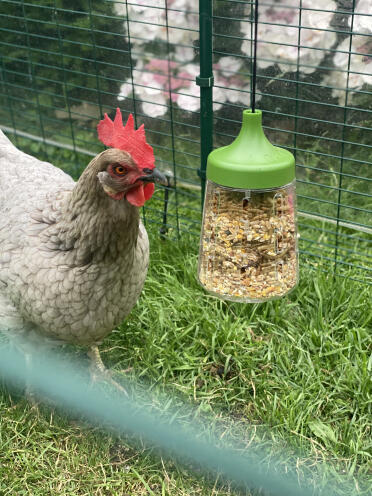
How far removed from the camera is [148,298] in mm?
3756

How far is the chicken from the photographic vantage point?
241cm

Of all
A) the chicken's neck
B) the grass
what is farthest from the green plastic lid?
the grass

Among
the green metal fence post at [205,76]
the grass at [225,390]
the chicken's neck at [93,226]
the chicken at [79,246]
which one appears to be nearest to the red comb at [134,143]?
the chicken at [79,246]

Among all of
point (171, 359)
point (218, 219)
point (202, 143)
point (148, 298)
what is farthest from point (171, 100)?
point (218, 219)

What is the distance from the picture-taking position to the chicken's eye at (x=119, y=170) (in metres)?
2.37

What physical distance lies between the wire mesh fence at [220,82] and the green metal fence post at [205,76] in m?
0.03

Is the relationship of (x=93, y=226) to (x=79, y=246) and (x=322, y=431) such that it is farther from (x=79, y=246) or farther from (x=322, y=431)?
(x=322, y=431)

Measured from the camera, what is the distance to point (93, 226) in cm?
259

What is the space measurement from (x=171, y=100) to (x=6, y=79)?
1.79 m

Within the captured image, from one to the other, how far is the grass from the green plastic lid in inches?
57.2

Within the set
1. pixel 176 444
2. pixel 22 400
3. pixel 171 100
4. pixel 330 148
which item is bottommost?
pixel 22 400

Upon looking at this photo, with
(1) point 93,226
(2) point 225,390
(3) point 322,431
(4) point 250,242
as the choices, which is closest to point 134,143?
(1) point 93,226

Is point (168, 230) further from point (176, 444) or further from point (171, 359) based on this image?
point (176, 444)

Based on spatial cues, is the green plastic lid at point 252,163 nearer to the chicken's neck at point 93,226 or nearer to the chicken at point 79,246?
the chicken at point 79,246
